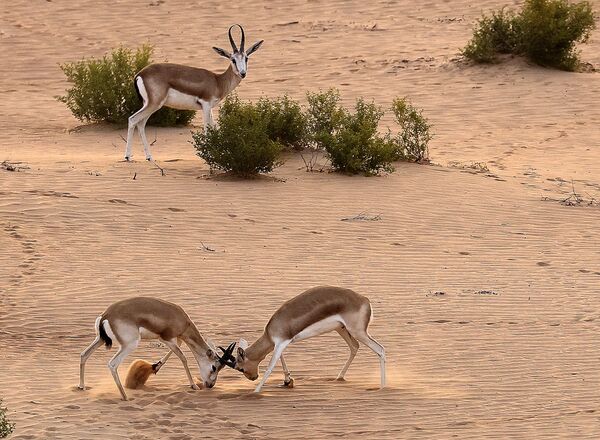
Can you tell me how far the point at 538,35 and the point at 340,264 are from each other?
43.9 ft

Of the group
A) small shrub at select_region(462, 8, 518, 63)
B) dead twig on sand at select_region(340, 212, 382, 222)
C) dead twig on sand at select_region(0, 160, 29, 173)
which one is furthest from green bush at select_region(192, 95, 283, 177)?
small shrub at select_region(462, 8, 518, 63)

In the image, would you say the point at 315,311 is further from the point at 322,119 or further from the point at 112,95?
the point at 112,95

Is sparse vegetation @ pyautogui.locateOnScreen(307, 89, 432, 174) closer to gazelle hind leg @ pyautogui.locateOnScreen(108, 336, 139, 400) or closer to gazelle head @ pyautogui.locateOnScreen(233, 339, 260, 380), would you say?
gazelle head @ pyautogui.locateOnScreen(233, 339, 260, 380)

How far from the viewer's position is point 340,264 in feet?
47.9

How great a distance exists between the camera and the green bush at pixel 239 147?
17.9 m

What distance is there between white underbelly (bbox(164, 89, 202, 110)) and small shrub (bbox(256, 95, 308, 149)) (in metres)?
1.03

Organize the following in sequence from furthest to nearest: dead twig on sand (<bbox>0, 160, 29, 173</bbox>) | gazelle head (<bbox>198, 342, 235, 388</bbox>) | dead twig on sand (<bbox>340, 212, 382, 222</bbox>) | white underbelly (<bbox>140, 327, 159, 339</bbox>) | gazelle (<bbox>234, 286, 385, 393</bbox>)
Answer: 1. dead twig on sand (<bbox>0, 160, 29, 173</bbox>)
2. dead twig on sand (<bbox>340, 212, 382, 222</bbox>)
3. gazelle head (<bbox>198, 342, 235, 388</bbox>)
4. gazelle (<bbox>234, 286, 385, 393</bbox>)
5. white underbelly (<bbox>140, 327, 159, 339</bbox>)

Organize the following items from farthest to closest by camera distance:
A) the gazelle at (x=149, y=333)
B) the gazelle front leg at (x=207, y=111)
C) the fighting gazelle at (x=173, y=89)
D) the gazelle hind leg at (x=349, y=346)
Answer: the gazelle front leg at (x=207, y=111), the fighting gazelle at (x=173, y=89), the gazelle hind leg at (x=349, y=346), the gazelle at (x=149, y=333)

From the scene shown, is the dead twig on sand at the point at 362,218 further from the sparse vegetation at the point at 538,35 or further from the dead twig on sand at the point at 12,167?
the sparse vegetation at the point at 538,35

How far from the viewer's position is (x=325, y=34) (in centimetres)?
3122

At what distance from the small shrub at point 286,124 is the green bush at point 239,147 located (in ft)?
3.32

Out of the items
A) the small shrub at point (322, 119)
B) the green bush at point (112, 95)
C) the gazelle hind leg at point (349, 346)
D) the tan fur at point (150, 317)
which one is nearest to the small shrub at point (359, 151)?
the small shrub at point (322, 119)

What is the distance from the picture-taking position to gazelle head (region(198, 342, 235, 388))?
10.6 meters

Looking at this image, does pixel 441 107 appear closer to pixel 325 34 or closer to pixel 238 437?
pixel 325 34
